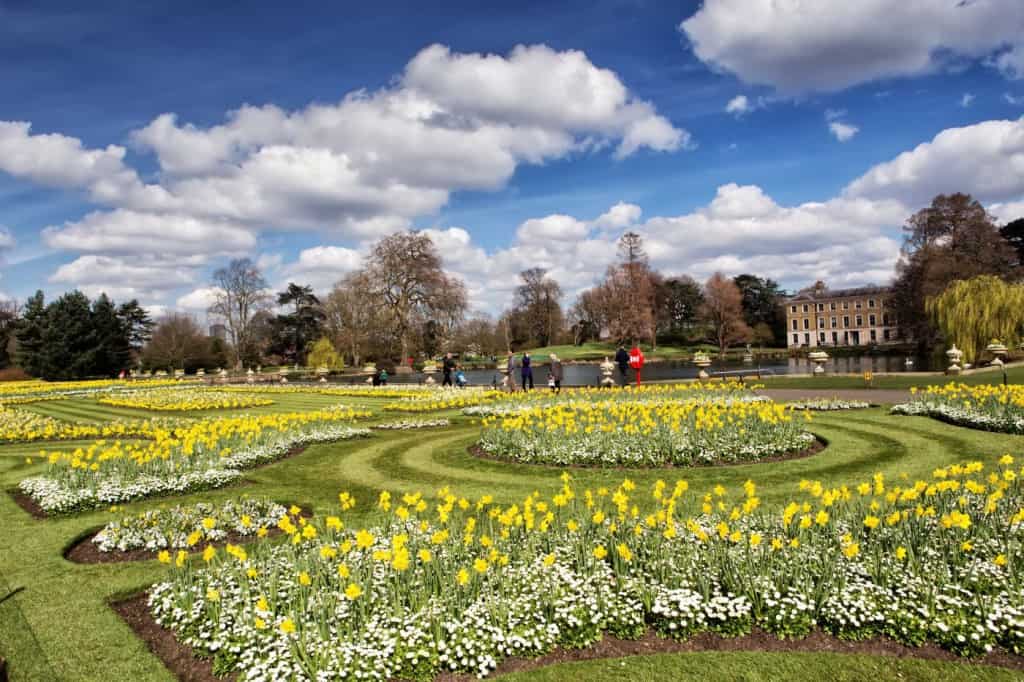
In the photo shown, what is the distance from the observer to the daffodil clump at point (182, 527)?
6785 millimetres

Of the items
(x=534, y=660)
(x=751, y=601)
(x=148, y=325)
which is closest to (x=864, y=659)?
(x=751, y=601)

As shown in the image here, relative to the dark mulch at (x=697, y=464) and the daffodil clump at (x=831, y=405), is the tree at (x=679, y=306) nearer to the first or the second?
the daffodil clump at (x=831, y=405)

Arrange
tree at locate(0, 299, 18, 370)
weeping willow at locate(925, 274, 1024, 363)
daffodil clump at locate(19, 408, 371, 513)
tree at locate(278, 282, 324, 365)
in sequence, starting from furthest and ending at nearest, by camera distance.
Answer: tree at locate(278, 282, 324, 365), tree at locate(0, 299, 18, 370), weeping willow at locate(925, 274, 1024, 363), daffodil clump at locate(19, 408, 371, 513)

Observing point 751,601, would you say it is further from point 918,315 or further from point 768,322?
point 768,322

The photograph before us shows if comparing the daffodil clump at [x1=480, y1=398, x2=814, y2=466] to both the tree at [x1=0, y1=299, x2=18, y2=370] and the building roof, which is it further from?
the building roof

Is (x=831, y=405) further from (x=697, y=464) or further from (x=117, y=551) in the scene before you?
(x=117, y=551)

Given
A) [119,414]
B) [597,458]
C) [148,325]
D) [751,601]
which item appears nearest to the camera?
[751,601]

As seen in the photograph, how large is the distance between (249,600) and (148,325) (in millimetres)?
89822

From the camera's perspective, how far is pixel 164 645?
15.9 ft

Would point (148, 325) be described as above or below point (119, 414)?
above

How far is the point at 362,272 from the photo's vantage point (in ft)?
186

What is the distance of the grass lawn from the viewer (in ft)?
14.0

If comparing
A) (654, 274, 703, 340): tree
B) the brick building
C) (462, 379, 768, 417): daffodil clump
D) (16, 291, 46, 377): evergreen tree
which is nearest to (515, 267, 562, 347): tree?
(654, 274, 703, 340): tree

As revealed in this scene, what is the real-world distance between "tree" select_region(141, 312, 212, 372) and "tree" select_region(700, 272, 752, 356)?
68.2 metres
